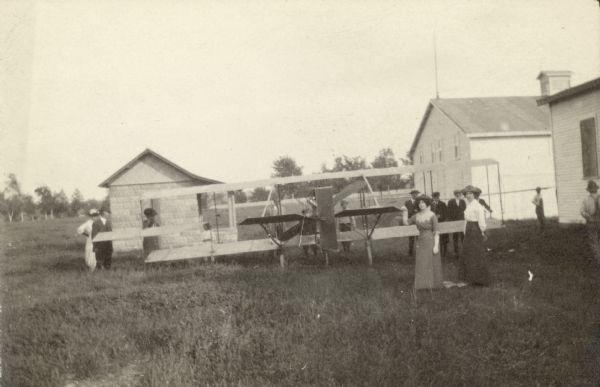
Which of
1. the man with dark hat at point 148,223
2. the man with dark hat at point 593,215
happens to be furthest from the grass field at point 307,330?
the man with dark hat at point 148,223

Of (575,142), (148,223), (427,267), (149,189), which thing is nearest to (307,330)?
(427,267)

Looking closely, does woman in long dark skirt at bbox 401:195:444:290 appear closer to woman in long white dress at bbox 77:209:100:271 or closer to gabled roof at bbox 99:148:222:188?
woman in long white dress at bbox 77:209:100:271

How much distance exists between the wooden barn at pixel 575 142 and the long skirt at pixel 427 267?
9.70m

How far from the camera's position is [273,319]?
7.84 m

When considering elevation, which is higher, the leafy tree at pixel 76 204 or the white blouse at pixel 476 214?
the leafy tree at pixel 76 204

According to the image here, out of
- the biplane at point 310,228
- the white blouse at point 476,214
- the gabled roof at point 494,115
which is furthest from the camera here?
the gabled roof at point 494,115

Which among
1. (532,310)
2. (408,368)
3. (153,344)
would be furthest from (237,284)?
(532,310)

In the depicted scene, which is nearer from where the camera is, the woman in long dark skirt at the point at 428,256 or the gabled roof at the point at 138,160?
the woman in long dark skirt at the point at 428,256

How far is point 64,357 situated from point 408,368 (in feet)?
15.6

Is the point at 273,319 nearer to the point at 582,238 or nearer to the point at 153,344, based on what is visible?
the point at 153,344

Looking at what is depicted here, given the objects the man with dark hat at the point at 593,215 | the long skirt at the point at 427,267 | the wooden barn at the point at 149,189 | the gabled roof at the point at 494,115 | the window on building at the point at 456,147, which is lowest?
the long skirt at the point at 427,267

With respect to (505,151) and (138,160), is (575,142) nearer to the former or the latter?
(505,151)

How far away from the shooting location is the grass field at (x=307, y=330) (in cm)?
602

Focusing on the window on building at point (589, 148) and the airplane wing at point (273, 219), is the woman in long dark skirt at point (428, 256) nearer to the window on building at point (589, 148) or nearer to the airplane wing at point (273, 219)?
the airplane wing at point (273, 219)
